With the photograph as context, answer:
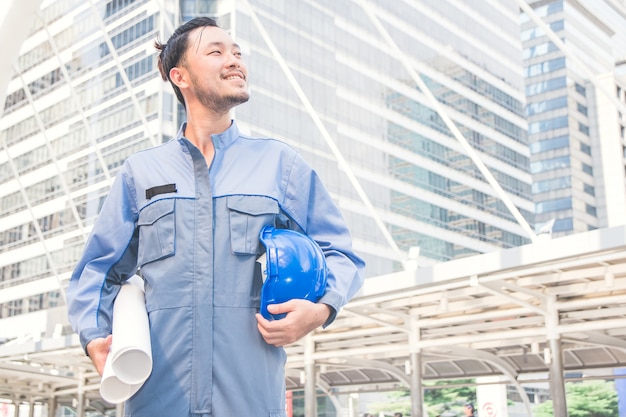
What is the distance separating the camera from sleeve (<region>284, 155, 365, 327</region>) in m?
1.86

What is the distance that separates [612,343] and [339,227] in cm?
1307

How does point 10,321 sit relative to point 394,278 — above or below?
above

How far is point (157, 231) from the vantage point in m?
1.81

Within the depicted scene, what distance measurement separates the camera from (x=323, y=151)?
175 ft

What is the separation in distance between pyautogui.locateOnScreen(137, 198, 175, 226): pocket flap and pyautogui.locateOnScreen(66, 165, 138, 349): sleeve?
0.15ft

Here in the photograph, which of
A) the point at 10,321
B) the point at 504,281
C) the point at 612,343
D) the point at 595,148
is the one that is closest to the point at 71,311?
the point at 504,281

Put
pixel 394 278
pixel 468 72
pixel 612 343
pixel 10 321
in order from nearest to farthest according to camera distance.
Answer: pixel 394 278 < pixel 612 343 < pixel 10 321 < pixel 468 72

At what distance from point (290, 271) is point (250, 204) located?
0.67ft

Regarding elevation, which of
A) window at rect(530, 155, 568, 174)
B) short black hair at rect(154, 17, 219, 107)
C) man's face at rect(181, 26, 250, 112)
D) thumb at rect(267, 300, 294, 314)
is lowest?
thumb at rect(267, 300, 294, 314)

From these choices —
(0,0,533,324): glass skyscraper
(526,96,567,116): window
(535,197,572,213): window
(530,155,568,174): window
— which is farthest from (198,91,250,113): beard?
(526,96,567,116): window

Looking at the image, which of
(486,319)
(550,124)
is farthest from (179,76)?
(550,124)

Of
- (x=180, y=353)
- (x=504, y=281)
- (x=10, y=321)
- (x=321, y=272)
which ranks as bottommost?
(x=180, y=353)

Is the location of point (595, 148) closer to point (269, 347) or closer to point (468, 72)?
point (468, 72)

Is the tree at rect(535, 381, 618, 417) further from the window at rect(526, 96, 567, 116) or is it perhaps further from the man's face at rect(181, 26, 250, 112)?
the man's face at rect(181, 26, 250, 112)
